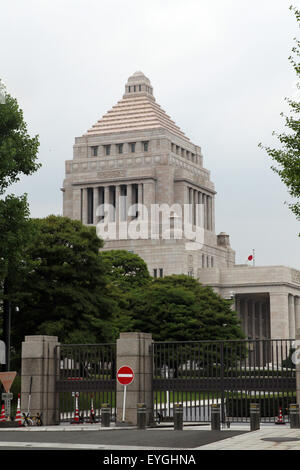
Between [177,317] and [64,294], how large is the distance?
23.0 meters

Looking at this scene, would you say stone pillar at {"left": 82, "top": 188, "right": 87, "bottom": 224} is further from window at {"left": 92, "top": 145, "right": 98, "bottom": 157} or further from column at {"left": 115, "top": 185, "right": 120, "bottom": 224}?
window at {"left": 92, "top": 145, "right": 98, "bottom": 157}

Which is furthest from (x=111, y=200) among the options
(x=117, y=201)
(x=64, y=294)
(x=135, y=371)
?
(x=135, y=371)

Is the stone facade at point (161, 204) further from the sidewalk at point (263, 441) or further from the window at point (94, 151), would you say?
the sidewalk at point (263, 441)

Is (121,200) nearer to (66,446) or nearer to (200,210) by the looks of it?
(200,210)

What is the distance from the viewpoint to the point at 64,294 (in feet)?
168

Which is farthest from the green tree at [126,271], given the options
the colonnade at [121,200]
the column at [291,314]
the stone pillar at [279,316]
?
the colonnade at [121,200]

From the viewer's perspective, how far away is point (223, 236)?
456 feet

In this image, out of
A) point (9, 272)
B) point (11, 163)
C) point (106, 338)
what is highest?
point (11, 163)

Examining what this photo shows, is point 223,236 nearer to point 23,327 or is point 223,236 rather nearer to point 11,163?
point 23,327

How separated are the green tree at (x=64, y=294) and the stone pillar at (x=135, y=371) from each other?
17.0m

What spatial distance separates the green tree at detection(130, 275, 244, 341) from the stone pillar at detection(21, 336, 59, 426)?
38.6m

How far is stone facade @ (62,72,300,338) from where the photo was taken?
114 meters
